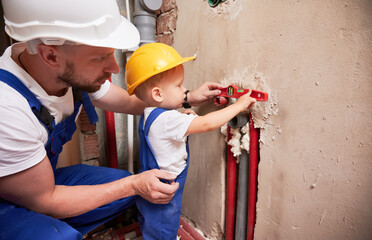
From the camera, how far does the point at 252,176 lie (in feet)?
3.00

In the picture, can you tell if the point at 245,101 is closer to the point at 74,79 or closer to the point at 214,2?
the point at 214,2

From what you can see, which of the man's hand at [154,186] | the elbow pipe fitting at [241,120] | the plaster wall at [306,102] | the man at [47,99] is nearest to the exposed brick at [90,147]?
the man at [47,99]

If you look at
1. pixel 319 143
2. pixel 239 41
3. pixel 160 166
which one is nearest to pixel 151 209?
pixel 160 166

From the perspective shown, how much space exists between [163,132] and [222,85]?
35 centimetres

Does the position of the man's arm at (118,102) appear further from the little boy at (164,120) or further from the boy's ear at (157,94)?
the boy's ear at (157,94)

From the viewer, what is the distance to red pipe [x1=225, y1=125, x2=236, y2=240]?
987mm

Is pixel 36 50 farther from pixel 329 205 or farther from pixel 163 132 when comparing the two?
pixel 329 205

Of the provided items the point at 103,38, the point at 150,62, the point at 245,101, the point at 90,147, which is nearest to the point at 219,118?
the point at 245,101

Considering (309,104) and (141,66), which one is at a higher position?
(141,66)

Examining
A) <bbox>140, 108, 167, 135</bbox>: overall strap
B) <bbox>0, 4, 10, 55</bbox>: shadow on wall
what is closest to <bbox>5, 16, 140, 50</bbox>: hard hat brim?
<bbox>140, 108, 167, 135</bbox>: overall strap

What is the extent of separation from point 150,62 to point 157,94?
13cm

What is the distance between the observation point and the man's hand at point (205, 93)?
0.96 meters

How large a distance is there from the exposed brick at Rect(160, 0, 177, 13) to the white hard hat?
2.13ft

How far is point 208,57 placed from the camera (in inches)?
42.0
